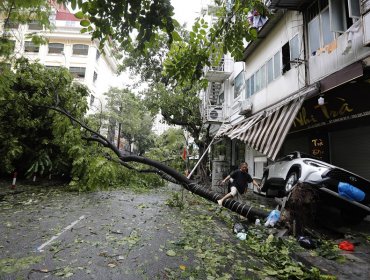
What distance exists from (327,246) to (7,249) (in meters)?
6.36

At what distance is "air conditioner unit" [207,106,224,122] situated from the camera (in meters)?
21.4

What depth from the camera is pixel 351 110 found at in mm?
8406

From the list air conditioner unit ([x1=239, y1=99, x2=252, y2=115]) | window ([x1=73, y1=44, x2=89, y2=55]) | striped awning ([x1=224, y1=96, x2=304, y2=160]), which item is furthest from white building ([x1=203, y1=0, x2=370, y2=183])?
window ([x1=73, y1=44, x2=89, y2=55])

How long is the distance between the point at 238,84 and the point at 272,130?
37.0 feet

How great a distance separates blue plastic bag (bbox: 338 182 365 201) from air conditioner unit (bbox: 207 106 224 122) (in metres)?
15.4

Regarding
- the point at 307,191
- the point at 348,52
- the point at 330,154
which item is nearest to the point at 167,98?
the point at 330,154

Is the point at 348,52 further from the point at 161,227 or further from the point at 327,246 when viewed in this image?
the point at 161,227

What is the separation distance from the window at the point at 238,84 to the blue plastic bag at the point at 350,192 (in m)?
12.3

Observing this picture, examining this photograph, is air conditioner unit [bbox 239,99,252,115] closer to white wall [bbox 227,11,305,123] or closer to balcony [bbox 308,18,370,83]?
white wall [bbox 227,11,305,123]

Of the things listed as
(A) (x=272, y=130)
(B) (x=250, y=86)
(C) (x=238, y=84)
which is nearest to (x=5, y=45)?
(A) (x=272, y=130)

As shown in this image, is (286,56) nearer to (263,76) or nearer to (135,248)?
(263,76)

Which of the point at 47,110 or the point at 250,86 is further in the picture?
the point at 250,86

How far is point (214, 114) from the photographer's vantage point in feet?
70.8

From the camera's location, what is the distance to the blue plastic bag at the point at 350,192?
20.5 ft
